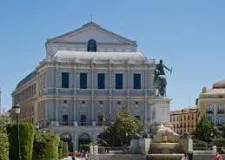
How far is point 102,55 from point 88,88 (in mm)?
6775

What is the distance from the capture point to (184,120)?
573 feet

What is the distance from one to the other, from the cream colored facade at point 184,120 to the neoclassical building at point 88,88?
4091 cm

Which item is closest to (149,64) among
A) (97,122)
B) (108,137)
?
(97,122)

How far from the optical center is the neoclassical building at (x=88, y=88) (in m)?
125

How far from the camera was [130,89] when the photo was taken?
421 ft

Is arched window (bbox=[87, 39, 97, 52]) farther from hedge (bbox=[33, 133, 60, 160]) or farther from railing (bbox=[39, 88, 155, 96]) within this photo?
hedge (bbox=[33, 133, 60, 160])

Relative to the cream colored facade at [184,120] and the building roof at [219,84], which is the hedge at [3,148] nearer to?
the building roof at [219,84]

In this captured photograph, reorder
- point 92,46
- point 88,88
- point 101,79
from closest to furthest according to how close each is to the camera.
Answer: point 88,88, point 101,79, point 92,46

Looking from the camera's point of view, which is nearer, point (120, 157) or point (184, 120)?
point (120, 157)

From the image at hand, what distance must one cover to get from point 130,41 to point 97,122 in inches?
706

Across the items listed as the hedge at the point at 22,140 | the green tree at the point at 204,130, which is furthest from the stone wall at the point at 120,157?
the green tree at the point at 204,130

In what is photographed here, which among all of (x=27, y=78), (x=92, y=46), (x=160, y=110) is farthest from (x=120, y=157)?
(x=27, y=78)

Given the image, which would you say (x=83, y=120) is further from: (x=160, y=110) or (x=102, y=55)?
(x=160, y=110)

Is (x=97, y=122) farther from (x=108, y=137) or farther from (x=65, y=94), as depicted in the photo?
(x=108, y=137)
